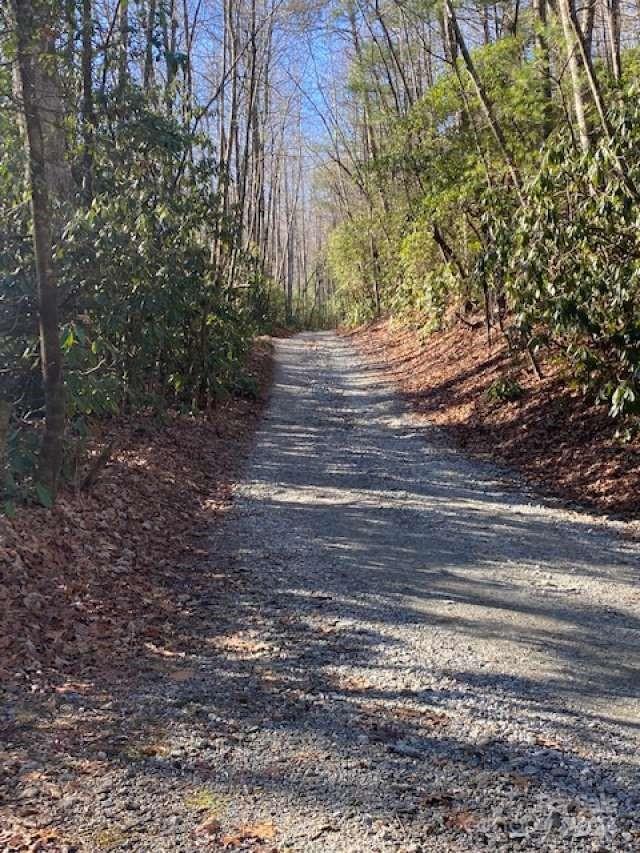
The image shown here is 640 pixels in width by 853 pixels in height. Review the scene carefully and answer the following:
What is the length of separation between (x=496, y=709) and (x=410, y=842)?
3.53ft

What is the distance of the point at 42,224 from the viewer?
5.51 meters

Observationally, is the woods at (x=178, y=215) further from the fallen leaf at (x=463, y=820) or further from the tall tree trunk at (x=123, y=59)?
the fallen leaf at (x=463, y=820)

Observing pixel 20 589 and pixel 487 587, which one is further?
pixel 487 587

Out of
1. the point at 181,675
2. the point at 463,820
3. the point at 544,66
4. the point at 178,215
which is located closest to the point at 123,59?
the point at 178,215

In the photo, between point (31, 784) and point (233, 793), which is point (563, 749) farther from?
point (31, 784)

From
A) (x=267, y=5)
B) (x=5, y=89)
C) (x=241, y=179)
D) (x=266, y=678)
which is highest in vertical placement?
(x=267, y=5)

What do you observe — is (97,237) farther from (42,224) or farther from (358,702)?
(358,702)

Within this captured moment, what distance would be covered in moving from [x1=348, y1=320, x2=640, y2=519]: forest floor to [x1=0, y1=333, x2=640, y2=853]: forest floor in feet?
2.75

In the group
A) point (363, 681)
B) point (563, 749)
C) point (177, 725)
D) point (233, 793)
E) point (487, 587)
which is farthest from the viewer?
point (487, 587)

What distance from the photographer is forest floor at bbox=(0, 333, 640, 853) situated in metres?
2.67

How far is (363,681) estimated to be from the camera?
12.5 feet

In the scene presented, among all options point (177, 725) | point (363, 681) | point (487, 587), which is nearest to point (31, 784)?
point (177, 725)

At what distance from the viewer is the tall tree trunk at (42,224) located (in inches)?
203

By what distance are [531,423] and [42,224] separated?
21.3ft
